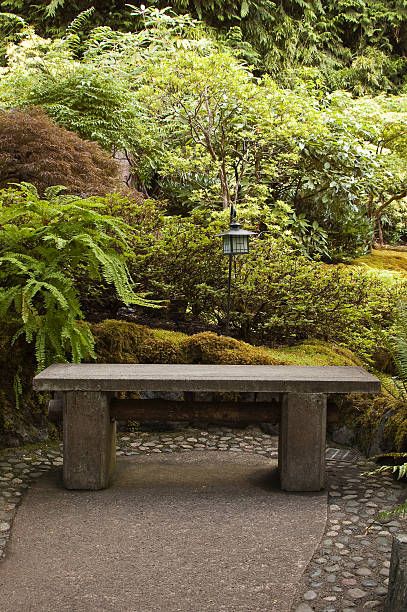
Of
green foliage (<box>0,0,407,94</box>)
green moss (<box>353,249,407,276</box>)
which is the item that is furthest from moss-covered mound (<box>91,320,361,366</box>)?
green foliage (<box>0,0,407,94</box>)

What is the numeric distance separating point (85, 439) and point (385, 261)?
274 inches

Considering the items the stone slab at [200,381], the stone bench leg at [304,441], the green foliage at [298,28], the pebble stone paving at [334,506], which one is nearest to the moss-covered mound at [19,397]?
the pebble stone paving at [334,506]

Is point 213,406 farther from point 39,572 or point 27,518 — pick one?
point 39,572

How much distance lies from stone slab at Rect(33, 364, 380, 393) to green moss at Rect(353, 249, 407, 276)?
5496 mm

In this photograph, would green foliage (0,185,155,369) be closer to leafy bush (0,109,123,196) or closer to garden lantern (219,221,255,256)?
garden lantern (219,221,255,256)

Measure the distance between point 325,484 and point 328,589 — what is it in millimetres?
1161

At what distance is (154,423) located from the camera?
460cm

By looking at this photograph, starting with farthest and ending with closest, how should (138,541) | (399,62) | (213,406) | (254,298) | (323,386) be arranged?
(399,62)
(254,298)
(213,406)
(323,386)
(138,541)

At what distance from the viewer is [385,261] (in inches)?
374

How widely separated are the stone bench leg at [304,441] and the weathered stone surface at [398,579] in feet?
4.41

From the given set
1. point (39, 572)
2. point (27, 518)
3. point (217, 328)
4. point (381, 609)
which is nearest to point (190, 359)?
point (217, 328)

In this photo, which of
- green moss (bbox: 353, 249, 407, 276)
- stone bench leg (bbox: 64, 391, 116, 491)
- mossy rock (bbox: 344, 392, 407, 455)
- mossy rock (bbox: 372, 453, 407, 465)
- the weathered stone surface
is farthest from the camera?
green moss (bbox: 353, 249, 407, 276)

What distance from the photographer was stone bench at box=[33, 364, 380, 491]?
3.39 meters

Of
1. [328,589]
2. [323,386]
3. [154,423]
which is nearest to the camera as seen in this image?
[328,589]
